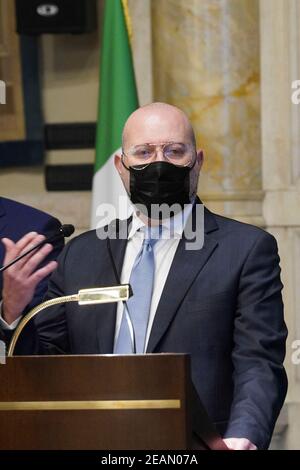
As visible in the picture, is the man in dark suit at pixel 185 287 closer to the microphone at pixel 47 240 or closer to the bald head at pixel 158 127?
the bald head at pixel 158 127

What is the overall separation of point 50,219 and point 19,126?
8.12 ft

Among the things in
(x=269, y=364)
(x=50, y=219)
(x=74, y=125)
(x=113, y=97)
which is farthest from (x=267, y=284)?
(x=74, y=125)

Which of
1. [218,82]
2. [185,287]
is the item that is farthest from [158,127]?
[218,82]

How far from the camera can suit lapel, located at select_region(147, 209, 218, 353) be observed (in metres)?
3.17

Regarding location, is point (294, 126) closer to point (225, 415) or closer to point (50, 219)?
point (50, 219)

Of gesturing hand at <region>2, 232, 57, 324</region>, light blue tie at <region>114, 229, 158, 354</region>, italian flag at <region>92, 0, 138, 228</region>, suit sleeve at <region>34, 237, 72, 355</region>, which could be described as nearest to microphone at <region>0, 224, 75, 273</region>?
gesturing hand at <region>2, 232, 57, 324</region>

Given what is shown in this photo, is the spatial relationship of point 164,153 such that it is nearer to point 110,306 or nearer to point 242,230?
point 242,230

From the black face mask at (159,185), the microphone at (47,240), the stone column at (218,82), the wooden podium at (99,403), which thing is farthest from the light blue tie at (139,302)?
the stone column at (218,82)

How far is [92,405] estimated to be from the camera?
252cm

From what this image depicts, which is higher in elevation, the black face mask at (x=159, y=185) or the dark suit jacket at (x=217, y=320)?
the black face mask at (x=159, y=185)

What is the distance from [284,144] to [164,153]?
2747 millimetres

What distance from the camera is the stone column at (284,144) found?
230 inches

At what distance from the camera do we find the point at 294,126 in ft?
19.4

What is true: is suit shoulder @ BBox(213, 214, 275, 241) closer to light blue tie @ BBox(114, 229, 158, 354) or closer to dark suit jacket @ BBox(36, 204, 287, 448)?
dark suit jacket @ BBox(36, 204, 287, 448)
